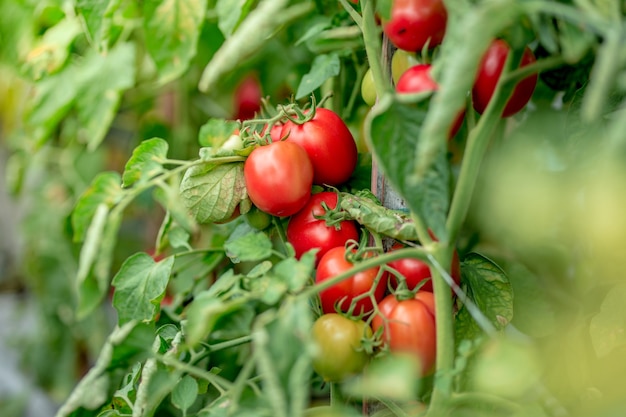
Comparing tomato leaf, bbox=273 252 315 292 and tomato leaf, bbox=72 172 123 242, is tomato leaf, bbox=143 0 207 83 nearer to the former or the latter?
tomato leaf, bbox=72 172 123 242

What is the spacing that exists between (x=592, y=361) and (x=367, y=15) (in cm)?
36

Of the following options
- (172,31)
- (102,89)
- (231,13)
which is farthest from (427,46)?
(102,89)

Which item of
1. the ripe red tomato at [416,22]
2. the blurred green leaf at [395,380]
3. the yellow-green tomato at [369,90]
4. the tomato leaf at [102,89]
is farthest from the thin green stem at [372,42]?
the tomato leaf at [102,89]

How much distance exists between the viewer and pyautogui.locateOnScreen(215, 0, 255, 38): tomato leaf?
70 cm

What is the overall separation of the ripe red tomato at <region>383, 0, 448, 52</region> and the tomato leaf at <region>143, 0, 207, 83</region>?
29 cm

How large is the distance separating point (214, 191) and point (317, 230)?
0.10 metres

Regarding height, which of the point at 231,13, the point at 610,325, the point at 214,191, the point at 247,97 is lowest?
the point at 247,97

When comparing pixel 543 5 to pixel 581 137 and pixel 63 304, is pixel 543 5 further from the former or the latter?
pixel 63 304

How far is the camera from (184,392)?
1.92 ft

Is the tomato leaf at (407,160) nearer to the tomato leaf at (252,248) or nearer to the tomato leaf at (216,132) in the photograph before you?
the tomato leaf at (252,248)

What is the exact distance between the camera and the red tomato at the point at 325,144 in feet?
2.11

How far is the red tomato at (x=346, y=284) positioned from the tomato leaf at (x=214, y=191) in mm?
112

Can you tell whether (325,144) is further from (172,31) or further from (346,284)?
(172,31)

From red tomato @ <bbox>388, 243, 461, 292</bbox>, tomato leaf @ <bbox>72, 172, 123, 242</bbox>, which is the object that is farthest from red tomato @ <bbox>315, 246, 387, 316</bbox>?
tomato leaf @ <bbox>72, 172, 123, 242</bbox>
